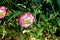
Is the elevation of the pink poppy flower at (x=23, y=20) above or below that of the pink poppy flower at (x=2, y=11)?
below

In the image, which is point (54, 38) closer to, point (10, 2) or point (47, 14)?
point (47, 14)

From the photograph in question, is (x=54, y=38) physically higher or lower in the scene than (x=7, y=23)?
lower

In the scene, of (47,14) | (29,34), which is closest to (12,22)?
(29,34)

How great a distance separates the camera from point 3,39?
2.29 metres

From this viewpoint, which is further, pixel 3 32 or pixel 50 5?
pixel 50 5

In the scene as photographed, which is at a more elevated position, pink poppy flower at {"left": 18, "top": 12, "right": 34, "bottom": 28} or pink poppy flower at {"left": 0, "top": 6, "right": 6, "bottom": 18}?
pink poppy flower at {"left": 0, "top": 6, "right": 6, "bottom": 18}

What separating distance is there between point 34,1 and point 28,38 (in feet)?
1.12

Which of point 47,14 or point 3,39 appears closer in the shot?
point 3,39

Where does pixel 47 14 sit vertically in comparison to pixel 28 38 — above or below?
above

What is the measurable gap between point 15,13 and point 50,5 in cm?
36

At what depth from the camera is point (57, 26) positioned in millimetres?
2420

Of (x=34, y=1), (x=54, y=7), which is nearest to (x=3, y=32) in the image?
(x=34, y=1)

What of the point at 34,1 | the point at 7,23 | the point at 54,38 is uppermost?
the point at 34,1

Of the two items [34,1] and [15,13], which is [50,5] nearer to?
[34,1]
